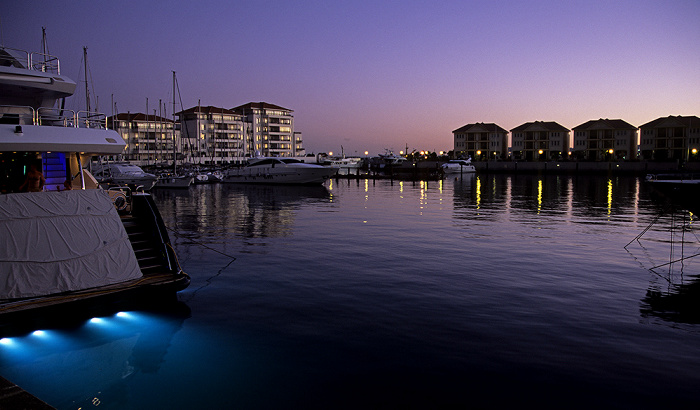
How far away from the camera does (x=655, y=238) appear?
1998 cm

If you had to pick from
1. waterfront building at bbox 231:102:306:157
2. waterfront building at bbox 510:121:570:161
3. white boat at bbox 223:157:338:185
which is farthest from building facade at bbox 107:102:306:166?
waterfront building at bbox 510:121:570:161

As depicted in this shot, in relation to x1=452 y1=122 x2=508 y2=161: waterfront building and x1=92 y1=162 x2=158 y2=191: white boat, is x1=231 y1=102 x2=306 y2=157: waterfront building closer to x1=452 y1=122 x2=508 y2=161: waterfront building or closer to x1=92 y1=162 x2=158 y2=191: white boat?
x1=452 y1=122 x2=508 y2=161: waterfront building

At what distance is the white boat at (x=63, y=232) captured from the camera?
28.9ft

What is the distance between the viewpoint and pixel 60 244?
9.30 meters

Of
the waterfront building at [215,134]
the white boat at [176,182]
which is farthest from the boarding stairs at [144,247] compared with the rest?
the waterfront building at [215,134]

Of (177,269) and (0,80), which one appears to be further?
(0,80)

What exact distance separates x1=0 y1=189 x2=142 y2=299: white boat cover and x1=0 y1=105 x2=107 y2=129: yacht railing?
3035 millimetres

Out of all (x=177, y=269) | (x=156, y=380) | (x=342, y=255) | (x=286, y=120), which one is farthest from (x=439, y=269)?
(x=286, y=120)

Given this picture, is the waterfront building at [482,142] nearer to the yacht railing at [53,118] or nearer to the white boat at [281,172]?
the white boat at [281,172]

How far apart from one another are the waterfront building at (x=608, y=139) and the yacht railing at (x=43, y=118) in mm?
129256

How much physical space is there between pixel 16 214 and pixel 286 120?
14002 cm

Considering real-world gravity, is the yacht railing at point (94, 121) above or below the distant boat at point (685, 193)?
above

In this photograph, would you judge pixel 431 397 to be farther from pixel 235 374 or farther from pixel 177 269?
pixel 177 269

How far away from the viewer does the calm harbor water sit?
22.5ft
